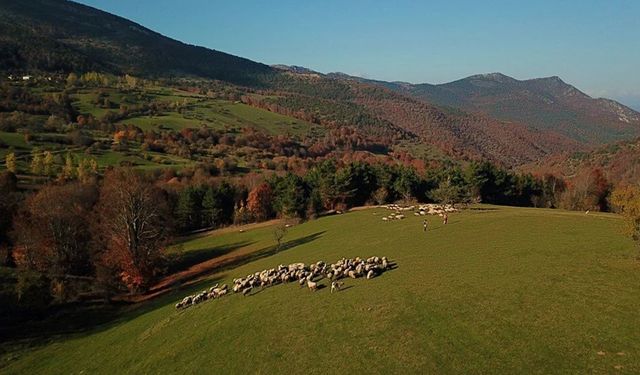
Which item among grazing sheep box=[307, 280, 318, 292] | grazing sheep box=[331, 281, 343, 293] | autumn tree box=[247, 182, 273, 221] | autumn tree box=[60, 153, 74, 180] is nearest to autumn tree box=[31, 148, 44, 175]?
autumn tree box=[60, 153, 74, 180]

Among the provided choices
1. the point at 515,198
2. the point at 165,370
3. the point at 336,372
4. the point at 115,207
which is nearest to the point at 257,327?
the point at 165,370

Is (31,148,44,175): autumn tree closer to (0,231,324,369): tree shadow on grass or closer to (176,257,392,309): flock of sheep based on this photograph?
(0,231,324,369): tree shadow on grass

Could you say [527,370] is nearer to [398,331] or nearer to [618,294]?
[398,331]

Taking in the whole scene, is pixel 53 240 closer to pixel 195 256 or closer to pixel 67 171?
pixel 195 256

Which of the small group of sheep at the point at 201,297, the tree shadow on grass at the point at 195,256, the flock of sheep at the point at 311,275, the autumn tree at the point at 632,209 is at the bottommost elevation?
the tree shadow on grass at the point at 195,256

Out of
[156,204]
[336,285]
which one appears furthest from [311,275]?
[156,204]

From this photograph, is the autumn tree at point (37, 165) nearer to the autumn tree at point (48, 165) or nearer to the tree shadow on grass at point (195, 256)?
the autumn tree at point (48, 165)

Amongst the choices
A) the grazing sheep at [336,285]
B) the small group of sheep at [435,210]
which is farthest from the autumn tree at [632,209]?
the small group of sheep at [435,210]
